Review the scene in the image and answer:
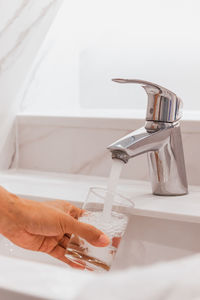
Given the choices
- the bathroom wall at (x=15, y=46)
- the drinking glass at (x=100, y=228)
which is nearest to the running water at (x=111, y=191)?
the drinking glass at (x=100, y=228)

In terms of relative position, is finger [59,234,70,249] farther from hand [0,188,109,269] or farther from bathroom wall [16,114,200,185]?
bathroom wall [16,114,200,185]

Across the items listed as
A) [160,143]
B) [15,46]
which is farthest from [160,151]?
[15,46]

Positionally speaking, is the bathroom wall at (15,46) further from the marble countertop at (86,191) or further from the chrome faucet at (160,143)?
the chrome faucet at (160,143)

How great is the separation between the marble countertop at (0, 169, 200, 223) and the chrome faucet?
0.03 metres

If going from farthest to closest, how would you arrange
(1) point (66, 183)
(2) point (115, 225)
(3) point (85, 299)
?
1. (1) point (66, 183)
2. (2) point (115, 225)
3. (3) point (85, 299)

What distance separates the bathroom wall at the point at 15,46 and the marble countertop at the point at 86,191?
10 cm

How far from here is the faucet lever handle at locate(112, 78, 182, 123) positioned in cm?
66

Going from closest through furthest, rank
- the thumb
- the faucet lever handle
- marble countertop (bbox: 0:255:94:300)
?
1. marble countertop (bbox: 0:255:94:300)
2. the thumb
3. the faucet lever handle

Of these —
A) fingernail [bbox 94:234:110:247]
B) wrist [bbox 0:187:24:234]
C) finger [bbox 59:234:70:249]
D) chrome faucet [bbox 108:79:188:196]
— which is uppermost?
chrome faucet [bbox 108:79:188:196]

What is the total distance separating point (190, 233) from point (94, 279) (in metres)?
0.41

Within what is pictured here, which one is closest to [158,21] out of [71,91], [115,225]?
[71,91]

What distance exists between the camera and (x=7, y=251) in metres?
0.72

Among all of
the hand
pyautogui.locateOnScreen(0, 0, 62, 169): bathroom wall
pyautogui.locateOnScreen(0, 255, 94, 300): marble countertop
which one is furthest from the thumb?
pyautogui.locateOnScreen(0, 0, 62, 169): bathroom wall

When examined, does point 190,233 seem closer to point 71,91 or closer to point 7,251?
point 7,251
